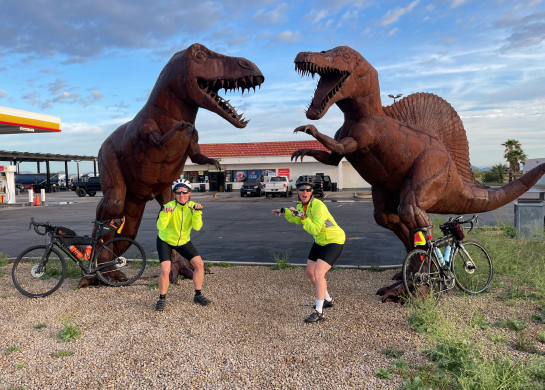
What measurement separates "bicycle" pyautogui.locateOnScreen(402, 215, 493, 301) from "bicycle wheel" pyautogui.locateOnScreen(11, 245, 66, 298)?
4240 mm

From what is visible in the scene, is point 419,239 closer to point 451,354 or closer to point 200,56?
point 451,354

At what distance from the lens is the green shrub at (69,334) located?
3.76 metres

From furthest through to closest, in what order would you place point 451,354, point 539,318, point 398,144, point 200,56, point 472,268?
1. point 472,268
2. point 200,56
3. point 398,144
4. point 539,318
5. point 451,354

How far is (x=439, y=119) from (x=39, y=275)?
5.54 m

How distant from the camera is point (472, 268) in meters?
5.05

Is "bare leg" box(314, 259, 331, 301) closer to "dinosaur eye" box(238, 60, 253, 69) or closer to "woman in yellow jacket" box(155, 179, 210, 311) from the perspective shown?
"woman in yellow jacket" box(155, 179, 210, 311)

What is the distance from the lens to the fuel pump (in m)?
23.2

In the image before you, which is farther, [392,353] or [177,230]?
[177,230]

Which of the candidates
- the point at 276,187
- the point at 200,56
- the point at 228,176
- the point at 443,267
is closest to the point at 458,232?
the point at 443,267

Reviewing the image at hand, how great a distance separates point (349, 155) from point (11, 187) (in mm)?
24331

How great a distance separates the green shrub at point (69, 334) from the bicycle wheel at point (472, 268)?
4.04 meters

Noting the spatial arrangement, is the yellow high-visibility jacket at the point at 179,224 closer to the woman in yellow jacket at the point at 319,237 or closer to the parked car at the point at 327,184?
the woman in yellow jacket at the point at 319,237

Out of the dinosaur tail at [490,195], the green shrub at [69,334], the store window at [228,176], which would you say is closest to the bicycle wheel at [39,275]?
the green shrub at [69,334]

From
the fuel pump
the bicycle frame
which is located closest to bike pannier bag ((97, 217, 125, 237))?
the bicycle frame
